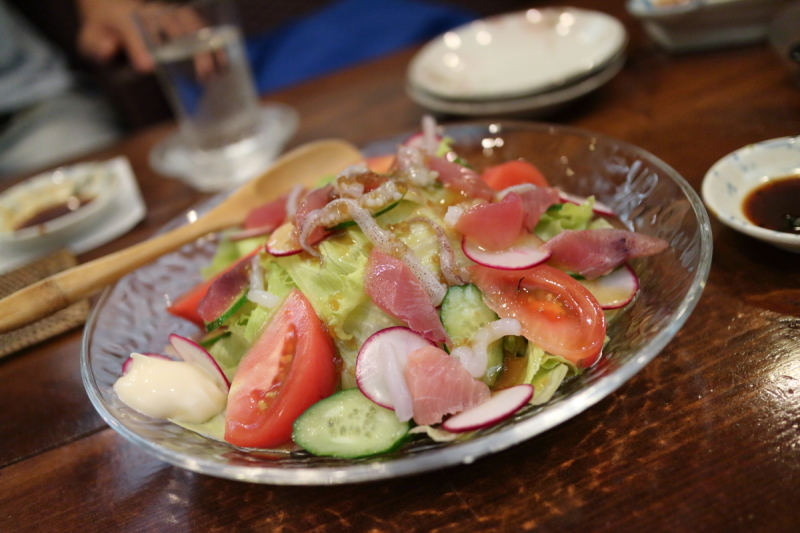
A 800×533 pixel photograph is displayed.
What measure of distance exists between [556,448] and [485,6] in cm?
548

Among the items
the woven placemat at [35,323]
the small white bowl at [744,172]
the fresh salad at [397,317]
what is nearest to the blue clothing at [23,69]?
the woven placemat at [35,323]

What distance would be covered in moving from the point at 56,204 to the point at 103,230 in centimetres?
42

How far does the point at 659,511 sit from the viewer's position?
968 millimetres

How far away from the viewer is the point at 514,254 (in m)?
1.38

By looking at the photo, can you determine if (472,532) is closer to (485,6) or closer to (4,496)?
(4,496)

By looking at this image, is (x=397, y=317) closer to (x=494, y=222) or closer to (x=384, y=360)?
(x=384, y=360)

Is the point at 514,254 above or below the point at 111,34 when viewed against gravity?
below

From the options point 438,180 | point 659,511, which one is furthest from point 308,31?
point 659,511

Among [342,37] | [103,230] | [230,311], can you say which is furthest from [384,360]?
[342,37]

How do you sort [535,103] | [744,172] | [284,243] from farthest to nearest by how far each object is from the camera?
[535,103] → [744,172] → [284,243]

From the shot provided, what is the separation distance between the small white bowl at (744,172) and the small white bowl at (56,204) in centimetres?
252

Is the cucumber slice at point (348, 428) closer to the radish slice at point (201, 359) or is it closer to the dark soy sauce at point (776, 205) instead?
the radish slice at point (201, 359)

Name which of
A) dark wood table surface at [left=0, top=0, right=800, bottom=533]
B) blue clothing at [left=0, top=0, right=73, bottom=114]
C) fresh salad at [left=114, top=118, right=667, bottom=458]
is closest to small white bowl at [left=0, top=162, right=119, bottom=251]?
dark wood table surface at [left=0, top=0, right=800, bottom=533]

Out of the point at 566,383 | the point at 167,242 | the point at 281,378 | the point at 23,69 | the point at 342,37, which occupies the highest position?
the point at 23,69
